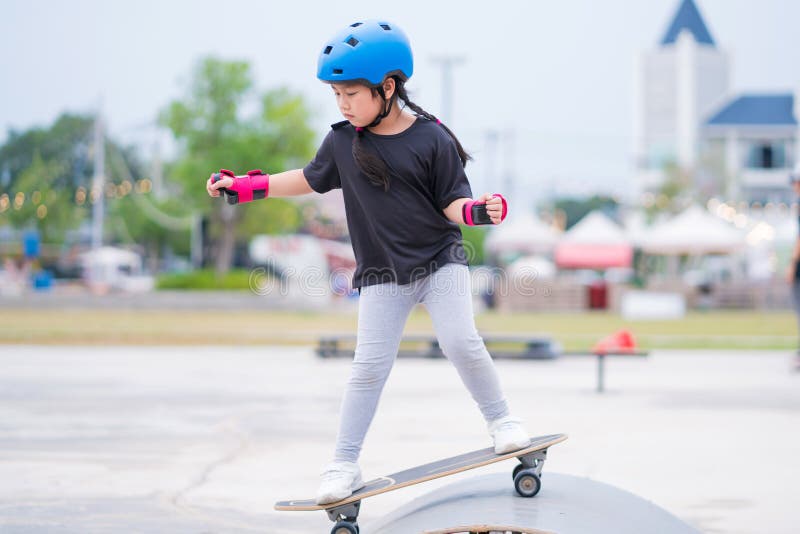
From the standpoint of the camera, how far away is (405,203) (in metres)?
3.72

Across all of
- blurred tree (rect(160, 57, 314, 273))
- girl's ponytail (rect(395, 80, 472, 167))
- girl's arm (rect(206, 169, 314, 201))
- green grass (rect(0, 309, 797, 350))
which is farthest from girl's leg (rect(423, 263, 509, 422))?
blurred tree (rect(160, 57, 314, 273))

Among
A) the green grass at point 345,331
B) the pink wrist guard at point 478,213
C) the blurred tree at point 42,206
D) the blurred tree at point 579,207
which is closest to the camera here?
the pink wrist guard at point 478,213

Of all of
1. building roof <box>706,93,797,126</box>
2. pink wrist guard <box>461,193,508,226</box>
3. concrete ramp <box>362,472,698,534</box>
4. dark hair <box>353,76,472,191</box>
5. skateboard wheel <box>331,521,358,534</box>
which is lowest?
skateboard wheel <box>331,521,358,534</box>

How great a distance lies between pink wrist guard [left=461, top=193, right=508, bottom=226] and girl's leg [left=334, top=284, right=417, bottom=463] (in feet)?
1.22

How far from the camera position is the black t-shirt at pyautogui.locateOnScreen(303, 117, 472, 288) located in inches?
147

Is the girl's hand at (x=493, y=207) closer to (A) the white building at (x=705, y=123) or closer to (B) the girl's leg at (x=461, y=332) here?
(B) the girl's leg at (x=461, y=332)

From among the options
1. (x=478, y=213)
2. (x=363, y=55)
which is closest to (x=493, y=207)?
(x=478, y=213)

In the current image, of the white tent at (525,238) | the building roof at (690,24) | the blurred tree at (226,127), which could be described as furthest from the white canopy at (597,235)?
the building roof at (690,24)

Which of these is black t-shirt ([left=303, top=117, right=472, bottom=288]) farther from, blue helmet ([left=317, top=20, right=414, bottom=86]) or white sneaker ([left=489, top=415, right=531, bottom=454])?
white sneaker ([left=489, top=415, right=531, bottom=454])

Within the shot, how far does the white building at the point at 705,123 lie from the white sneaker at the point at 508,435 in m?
55.5

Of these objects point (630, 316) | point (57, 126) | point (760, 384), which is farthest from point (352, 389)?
point (57, 126)

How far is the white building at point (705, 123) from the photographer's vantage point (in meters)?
65.2

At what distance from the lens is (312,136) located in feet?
146

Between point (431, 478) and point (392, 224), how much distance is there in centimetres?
95
